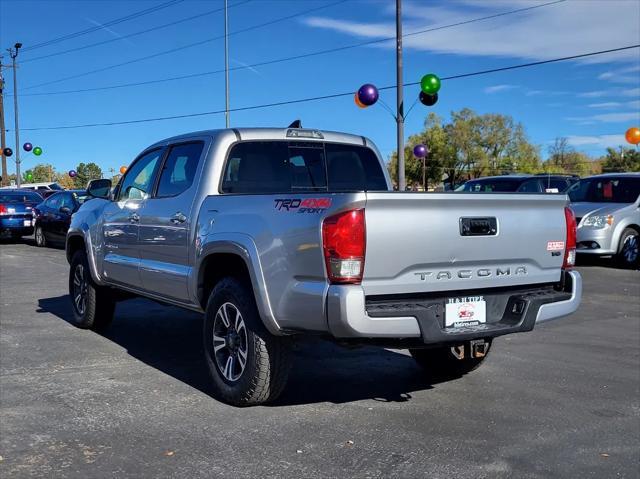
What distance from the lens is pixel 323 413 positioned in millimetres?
4574

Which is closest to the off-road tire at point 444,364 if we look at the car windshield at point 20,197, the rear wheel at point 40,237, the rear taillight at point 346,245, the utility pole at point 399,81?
the rear taillight at point 346,245

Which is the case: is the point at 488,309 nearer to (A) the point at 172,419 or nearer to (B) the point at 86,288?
(A) the point at 172,419

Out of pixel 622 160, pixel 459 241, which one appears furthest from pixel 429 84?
pixel 622 160

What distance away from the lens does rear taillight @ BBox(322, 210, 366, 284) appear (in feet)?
12.4

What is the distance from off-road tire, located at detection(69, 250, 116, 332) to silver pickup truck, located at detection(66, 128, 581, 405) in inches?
45.0

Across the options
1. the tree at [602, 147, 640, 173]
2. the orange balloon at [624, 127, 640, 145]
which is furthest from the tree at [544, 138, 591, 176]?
the orange balloon at [624, 127, 640, 145]

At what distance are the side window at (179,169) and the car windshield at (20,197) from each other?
15.7 metres

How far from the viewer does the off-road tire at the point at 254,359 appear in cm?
444

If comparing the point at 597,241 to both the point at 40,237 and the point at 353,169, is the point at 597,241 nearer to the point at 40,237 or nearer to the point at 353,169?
the point at 353,169

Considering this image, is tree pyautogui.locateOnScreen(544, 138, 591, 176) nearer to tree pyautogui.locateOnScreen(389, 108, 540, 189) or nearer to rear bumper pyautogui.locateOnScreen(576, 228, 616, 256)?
tree pyautogui.locateOnScreen(389, 108, 540, 189)

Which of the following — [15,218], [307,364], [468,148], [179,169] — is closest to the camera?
[179,169]

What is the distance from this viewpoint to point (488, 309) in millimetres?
4316

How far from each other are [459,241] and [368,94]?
55.0 ft

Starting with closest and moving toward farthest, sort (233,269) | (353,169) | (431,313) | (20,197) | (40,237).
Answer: (431,313), (233,269), (353,169), (40,237), (20,197)
